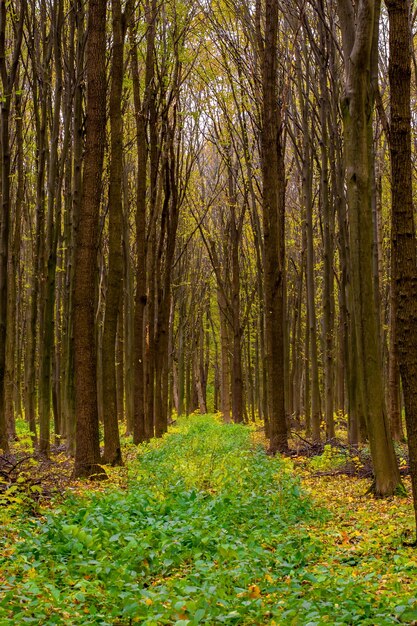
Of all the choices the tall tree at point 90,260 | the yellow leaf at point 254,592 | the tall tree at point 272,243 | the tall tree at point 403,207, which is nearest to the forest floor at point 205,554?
the yellow leaf at point 254,592

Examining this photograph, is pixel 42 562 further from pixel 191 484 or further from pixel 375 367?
pixel 375 367

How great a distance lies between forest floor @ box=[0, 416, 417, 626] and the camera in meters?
3.68

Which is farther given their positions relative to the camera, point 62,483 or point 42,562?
point 62,483

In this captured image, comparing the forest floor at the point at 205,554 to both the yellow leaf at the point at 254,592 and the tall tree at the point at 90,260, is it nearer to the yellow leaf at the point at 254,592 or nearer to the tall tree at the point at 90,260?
the yellow leaf at the point at 254,592

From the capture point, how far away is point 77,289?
368 inches

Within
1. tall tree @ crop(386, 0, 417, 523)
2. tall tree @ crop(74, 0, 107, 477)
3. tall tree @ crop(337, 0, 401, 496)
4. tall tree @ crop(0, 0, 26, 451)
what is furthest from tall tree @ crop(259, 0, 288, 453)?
tall tree @ crop(386, 0, 417, 523)

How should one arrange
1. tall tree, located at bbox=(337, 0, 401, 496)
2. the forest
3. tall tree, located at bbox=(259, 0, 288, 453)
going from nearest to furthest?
the forest < tall tree, located at bbox=(337, 0, 401, 496) < tall tree, located at bbox=(259, 0, 288, 453)

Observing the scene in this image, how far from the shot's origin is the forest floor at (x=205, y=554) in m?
3.68

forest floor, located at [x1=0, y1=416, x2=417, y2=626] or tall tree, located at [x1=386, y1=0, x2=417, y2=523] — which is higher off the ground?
tall tree, located at [x1=386, y1=0, x2=417, y2=523]

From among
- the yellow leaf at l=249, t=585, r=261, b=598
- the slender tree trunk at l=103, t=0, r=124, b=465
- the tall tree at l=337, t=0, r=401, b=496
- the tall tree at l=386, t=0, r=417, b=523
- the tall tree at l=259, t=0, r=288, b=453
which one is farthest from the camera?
the tall tree at l=259, t=0, r=288, b=453

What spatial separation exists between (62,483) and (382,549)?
15.6ft

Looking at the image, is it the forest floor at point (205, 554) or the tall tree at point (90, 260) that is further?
the tall tree at point (90, 260)

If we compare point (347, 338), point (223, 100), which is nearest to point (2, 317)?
point (347, 338)

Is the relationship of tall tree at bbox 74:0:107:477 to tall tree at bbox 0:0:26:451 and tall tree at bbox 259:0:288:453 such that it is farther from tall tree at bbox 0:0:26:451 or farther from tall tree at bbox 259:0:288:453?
tall tree at bbox 259:0:288:453
